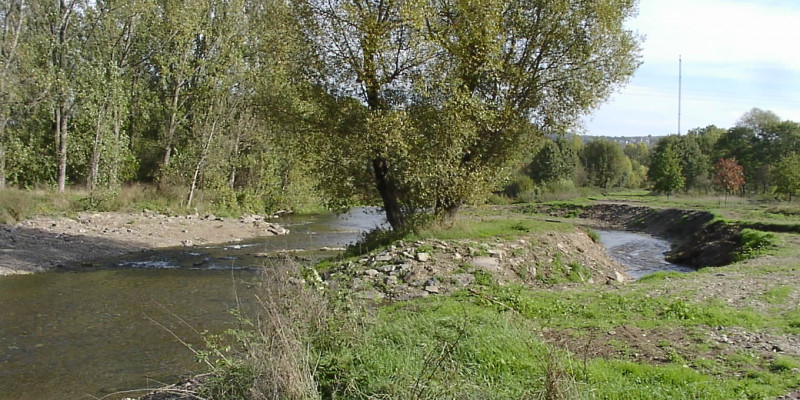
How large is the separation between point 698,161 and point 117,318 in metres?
72.8

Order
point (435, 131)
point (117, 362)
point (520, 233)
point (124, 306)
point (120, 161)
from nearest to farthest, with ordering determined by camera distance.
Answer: point (117, 362), point (124, 306), point (435, 131), point (520, 233), point (120, 161)

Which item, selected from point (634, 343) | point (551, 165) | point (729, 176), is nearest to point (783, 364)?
point (634, 343)

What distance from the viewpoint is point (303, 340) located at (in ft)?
23.6

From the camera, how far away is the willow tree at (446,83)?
57.3ft

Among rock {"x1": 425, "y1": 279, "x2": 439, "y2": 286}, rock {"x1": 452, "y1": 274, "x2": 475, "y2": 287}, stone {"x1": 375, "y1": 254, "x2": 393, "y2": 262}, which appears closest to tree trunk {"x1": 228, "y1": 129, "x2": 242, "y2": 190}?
stone {"x1": 375, "y1": 254, "x2": 393, "y2": 262}

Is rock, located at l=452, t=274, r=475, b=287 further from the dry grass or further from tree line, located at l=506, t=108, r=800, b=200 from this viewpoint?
tree line, located at l=506, t=108, r=800, b=200

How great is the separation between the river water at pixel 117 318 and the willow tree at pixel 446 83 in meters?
4.04

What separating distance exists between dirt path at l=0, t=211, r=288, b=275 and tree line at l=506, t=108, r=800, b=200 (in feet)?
122

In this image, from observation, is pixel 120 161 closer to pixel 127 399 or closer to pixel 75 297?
pixel 75 297

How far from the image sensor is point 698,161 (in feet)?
234

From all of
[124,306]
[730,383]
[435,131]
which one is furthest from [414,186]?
[730,383]

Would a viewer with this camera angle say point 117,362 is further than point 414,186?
No

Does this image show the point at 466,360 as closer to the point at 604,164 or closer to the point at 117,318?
the point at 117,318

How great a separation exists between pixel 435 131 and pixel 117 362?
10.7 m
